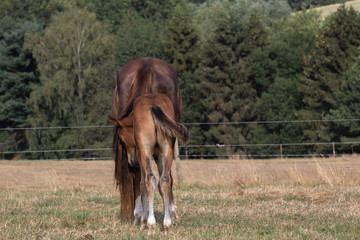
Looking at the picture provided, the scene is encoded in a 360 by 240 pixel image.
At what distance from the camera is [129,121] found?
6973mm

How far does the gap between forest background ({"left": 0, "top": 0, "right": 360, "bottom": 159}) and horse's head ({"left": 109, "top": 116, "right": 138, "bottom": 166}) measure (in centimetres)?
3093

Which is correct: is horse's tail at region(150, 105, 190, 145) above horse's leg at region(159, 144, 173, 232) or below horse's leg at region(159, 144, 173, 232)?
above

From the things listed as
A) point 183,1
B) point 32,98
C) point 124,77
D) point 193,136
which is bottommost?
point 193,136

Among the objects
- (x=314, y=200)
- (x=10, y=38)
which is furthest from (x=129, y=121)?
(x=10, y=38)

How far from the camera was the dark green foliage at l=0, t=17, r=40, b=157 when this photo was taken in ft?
144

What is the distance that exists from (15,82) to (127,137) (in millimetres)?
40209

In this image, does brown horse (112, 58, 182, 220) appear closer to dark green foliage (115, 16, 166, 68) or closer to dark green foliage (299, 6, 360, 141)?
dark green foliage (299, 6, 360, 141)

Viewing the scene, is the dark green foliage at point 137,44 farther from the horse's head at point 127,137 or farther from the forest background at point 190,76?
the horse's head at point 127,137

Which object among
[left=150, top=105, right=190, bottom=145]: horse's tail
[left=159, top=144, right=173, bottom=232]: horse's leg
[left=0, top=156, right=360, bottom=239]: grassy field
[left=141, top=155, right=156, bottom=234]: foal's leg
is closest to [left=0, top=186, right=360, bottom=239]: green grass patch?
[left=0, top=156, right=360, bottom=239]: grassy field

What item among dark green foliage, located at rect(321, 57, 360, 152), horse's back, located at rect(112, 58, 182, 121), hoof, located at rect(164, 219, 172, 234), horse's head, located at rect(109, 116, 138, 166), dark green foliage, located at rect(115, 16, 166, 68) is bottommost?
dark green foliage, located at rect(321, 57, 360, 152)

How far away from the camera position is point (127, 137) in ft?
23.0

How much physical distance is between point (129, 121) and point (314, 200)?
12.8 feet

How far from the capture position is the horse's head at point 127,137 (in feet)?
22.9

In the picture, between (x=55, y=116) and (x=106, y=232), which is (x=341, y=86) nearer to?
(x=55, y=116)
